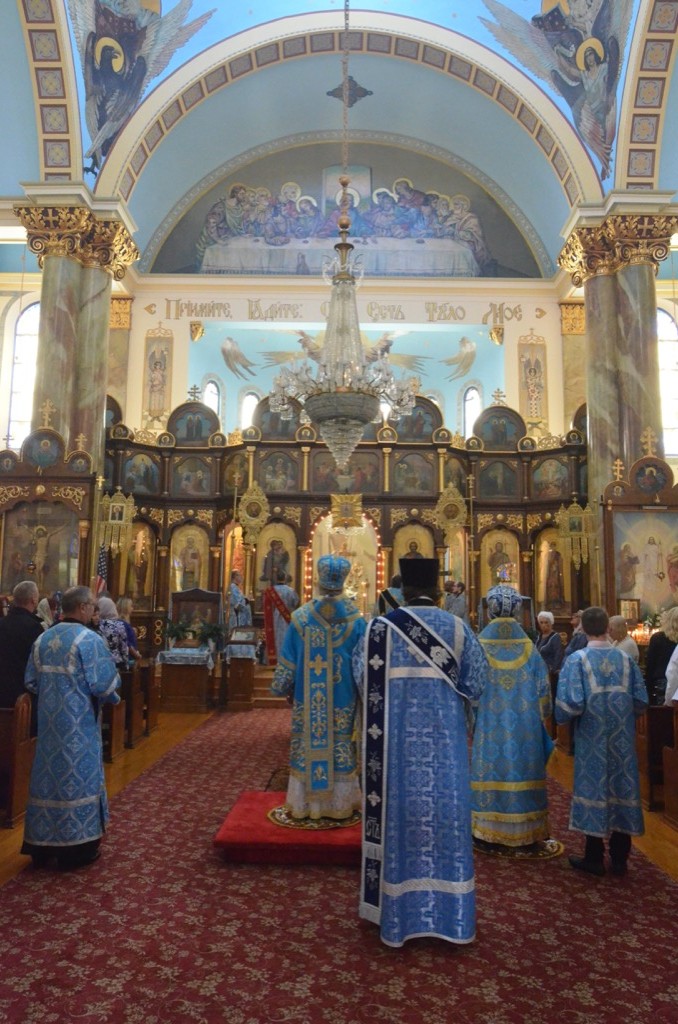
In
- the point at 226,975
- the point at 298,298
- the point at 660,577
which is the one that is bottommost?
the point at 226,975

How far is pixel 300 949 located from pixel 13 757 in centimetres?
304

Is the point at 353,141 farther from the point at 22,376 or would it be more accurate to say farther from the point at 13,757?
the point at 13,757

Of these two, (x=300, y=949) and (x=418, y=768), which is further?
(x=418, y=768)

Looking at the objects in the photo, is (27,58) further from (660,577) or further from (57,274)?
(660,577)

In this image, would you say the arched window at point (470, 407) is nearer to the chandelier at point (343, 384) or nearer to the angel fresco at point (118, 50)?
the chandelier at point (343, 384)

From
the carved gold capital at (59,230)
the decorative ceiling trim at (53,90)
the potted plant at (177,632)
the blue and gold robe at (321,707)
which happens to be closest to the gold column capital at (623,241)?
the carved gold capital at (59,230)

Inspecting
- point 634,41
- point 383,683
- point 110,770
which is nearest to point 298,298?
point 634,41

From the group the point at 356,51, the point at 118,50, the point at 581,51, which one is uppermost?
the point at 356,51

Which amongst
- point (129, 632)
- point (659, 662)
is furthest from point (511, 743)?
point (129, 632)

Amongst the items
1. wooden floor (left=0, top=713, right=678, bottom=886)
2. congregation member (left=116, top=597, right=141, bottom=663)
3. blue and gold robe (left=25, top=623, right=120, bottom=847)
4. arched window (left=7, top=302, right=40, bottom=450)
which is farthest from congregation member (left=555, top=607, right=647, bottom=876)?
arched window (left=7, top=302, right=40, bottom=450)

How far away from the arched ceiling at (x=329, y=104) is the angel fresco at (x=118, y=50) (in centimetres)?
7

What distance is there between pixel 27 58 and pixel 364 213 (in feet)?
29.6

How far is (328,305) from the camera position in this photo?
691 inches

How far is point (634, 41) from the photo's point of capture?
1398 centimetres
